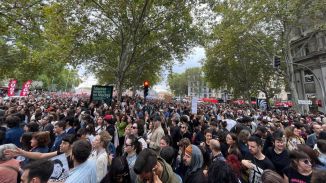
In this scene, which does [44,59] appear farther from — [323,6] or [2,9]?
[323,6]

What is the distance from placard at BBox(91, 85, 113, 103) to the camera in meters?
13.3

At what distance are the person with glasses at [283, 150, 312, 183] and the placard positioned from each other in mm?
11640

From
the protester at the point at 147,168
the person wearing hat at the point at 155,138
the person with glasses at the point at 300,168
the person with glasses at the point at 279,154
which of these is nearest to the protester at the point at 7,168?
the protester at the point at 147,168

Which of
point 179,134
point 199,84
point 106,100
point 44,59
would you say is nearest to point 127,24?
point 106,100

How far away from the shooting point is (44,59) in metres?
15.9

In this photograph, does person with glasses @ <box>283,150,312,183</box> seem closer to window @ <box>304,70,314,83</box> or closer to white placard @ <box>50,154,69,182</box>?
white placard @ <box>50,154,69,182</box>

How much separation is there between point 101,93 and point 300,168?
11965mm

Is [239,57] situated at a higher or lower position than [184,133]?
higher

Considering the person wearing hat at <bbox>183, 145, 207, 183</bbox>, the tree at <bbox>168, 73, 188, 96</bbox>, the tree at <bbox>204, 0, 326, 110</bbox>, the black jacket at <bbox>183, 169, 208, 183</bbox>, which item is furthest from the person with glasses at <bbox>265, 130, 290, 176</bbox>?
the tree at <bbox>168, 73, 188, 96</bbox>

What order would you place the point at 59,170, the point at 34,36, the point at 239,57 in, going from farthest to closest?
the point at 239,57, the point at 34,36, the point at 59,170

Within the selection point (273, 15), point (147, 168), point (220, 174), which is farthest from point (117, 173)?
point (273, 15)

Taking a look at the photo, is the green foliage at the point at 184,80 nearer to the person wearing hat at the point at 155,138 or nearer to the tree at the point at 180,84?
the tree at the point at 180,84

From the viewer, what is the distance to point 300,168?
302cm

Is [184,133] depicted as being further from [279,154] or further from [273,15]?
[273,15]
